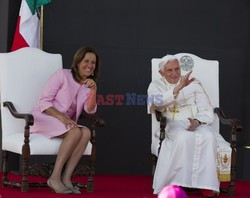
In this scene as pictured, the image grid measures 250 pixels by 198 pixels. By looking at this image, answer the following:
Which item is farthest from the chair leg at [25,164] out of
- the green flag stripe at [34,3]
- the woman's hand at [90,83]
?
the green flag stripe at [34,3]

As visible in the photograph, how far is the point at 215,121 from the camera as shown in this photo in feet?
18.8

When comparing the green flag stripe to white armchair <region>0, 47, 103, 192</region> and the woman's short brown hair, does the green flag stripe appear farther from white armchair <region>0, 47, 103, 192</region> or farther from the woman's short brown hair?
the woman's short brown hair

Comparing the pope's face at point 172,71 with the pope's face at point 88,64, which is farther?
the pope's face at point 172,71

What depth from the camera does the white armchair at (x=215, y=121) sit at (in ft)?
17.3

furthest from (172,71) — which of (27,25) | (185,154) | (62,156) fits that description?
(27,25)

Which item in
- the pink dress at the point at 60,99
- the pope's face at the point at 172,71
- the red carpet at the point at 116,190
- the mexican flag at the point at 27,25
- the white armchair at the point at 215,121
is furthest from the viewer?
the mexican flag at the point at 27,25

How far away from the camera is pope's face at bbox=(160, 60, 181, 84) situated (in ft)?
17.9

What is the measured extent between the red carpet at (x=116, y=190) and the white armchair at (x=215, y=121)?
233mm

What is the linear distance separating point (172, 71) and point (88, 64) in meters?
0.71

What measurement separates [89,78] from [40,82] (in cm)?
41

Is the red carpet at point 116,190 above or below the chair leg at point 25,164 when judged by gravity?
below

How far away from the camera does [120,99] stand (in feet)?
22.6

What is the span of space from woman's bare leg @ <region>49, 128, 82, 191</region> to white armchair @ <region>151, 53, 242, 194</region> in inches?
29.4

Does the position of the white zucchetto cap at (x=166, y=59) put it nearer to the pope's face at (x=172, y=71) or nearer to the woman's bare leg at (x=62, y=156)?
the pope's face at (x=172, y=71)
